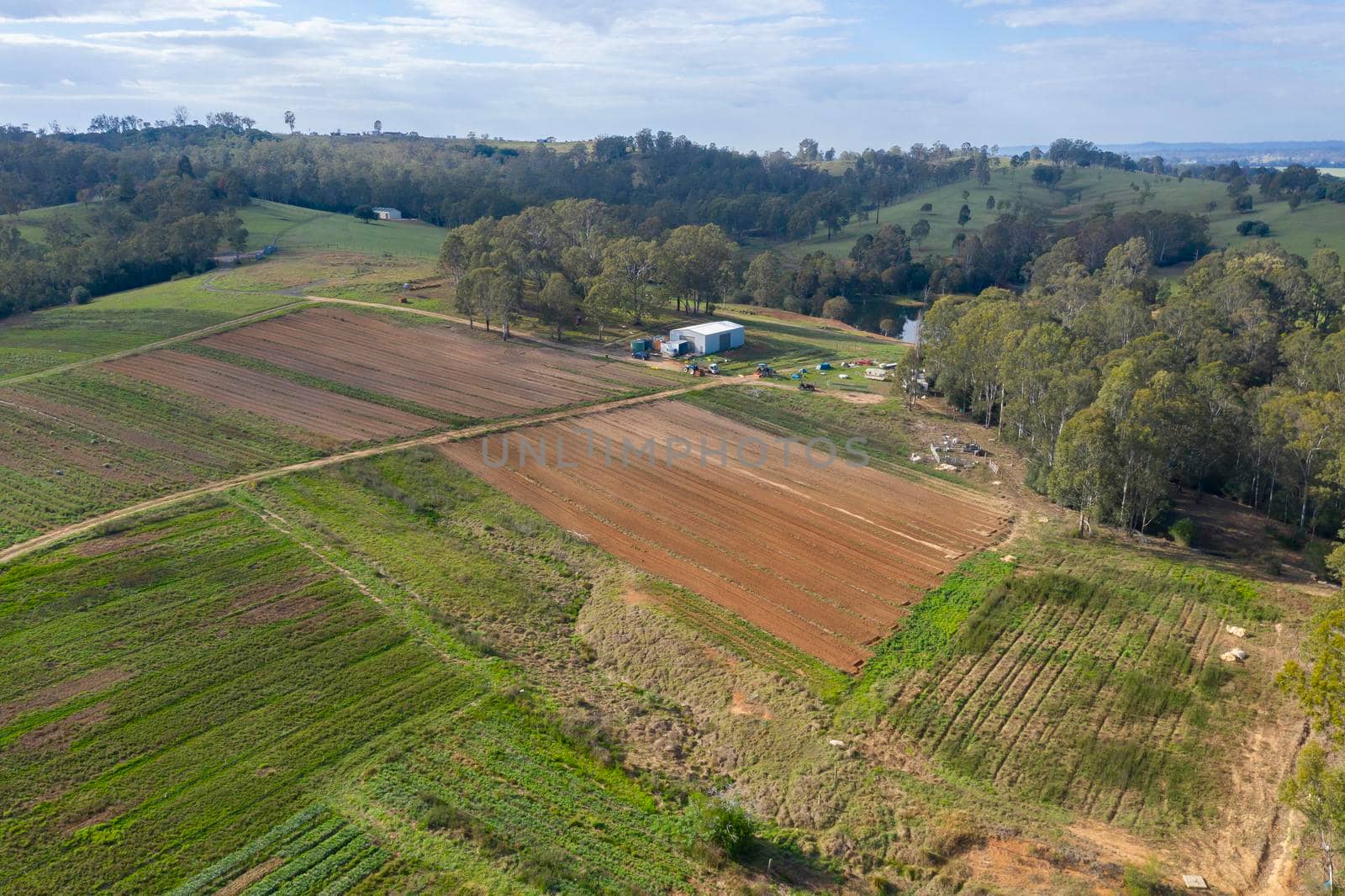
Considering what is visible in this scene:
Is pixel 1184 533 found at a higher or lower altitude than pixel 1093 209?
lower

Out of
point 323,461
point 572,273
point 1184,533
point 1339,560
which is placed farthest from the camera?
point 572,273

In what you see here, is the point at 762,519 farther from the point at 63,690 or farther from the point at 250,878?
the point at 63,690

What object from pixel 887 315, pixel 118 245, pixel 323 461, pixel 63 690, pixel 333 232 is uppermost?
pixel 333 232

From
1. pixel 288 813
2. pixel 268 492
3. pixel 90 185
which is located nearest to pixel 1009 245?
pixel 268 492

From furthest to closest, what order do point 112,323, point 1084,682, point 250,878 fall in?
1. point 112,323
2. point 1084,682
3. point 250,878

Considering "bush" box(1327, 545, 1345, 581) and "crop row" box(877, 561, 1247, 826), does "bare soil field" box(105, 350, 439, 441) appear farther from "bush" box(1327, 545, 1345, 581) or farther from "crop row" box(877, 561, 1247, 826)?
"bush" box(1327, 545, 1345, 581)

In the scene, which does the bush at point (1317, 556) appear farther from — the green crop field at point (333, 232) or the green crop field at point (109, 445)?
the green crop field at point (333, 232)

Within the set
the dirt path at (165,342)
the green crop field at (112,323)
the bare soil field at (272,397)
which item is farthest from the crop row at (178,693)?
the green crop field at (112,323)

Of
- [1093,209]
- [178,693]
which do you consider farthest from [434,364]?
[1093,209]
